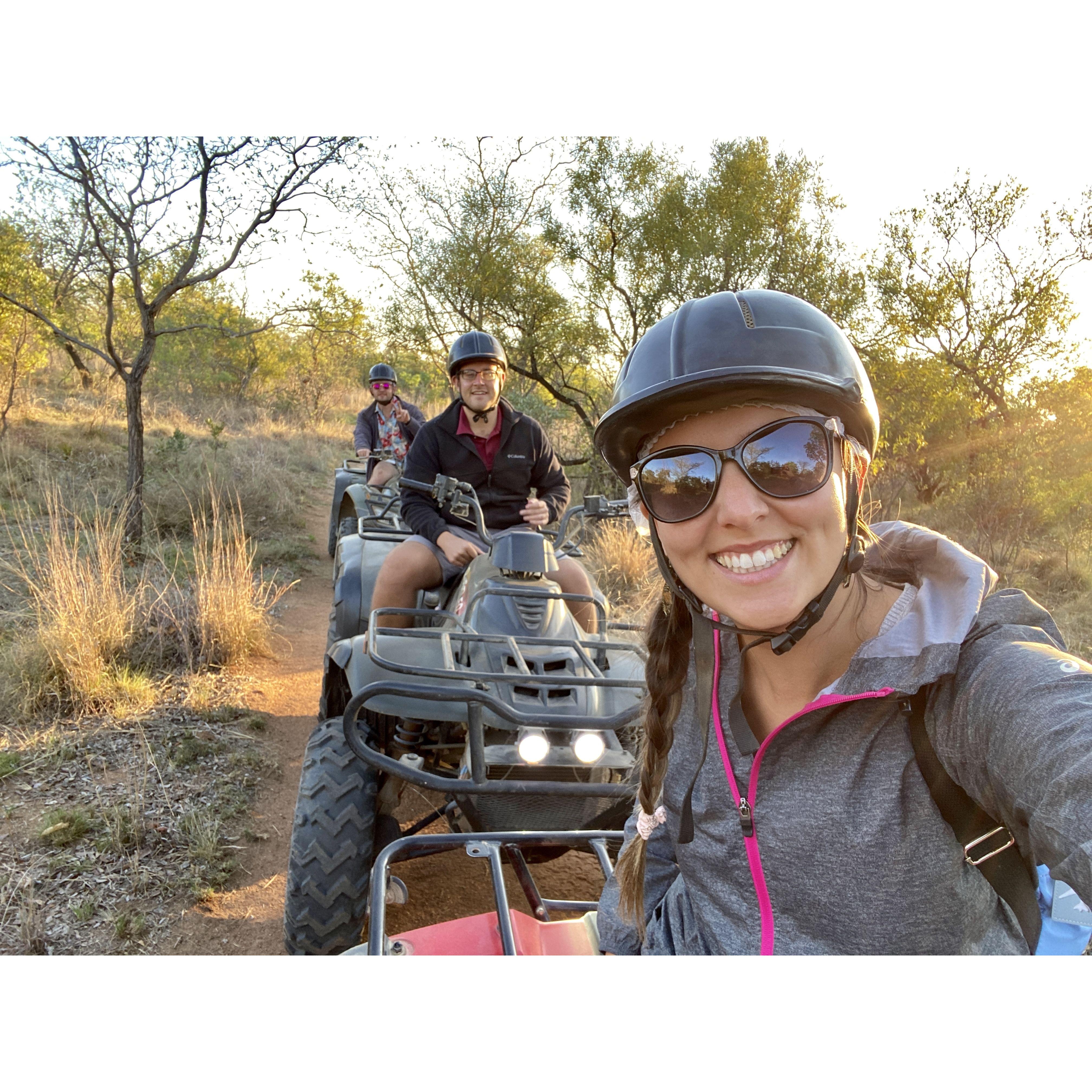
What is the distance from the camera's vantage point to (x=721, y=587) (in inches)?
43.6

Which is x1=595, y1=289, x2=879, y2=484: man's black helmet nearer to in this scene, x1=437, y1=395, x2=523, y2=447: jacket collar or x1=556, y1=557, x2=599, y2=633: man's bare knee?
x1=556, y1=557, x2=599, y2=633: man's bare knee

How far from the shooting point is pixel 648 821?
4.30 ft

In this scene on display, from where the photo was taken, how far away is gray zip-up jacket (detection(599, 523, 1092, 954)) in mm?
831

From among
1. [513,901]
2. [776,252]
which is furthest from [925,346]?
[513,901]

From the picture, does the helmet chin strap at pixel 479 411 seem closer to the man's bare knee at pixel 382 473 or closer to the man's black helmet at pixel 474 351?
the man's black helmet at pixel 474 351

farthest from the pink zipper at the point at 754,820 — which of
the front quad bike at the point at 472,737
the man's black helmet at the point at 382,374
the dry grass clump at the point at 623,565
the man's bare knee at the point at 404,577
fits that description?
the man's black helmet at the point at 382,374

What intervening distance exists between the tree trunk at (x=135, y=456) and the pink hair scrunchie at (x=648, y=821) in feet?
21.1

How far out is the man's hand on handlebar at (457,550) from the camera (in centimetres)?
319

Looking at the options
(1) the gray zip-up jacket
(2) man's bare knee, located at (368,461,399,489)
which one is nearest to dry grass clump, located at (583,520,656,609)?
(2) man's bare knee, located at (368,461,399,489)

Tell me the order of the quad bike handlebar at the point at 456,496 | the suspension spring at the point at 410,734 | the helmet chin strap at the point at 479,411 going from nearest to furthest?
the suspension spring at the point at 410,734 < the quad bike handlebar at the point at 456,496 < the helmet chin strap at the point at 479,411

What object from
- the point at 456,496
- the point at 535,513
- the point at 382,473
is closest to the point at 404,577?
the point at 456,496

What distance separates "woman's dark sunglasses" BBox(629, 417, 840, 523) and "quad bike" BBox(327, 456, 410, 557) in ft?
9.97

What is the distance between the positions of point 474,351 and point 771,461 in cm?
278
